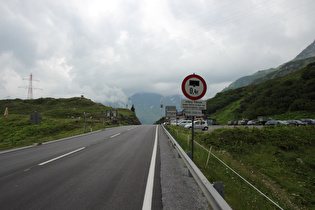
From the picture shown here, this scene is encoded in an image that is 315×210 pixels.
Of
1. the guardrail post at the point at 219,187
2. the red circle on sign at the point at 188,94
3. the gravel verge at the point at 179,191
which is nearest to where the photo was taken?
the guardrail post at the point at 219,187

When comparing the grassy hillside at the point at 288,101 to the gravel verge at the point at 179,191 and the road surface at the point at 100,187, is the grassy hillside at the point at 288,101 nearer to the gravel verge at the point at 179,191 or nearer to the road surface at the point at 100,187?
the gravel verge at the point at 179,191

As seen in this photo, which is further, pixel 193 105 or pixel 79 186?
pixel 193 105

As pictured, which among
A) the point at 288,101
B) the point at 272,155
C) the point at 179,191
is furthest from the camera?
the point at 288,101

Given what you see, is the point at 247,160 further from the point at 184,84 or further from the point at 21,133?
the point at 21,133

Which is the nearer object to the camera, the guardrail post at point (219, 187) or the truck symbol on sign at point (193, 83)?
the guardrail post at point (219, 187)

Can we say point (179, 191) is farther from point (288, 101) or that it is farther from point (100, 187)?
point (288, 101)

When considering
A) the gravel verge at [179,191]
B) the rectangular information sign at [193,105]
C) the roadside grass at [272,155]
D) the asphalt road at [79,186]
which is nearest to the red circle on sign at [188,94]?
Result: the rectangular information sign at [193,105]

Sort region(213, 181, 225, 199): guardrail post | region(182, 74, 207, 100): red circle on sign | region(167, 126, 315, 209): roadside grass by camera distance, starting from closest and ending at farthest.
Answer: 1. region(213, 181, 225, 199): guardrail post
2. region(182, 74, 207, 100): red circle on sign
3. region(167, 126, 315, 209): roadside grass

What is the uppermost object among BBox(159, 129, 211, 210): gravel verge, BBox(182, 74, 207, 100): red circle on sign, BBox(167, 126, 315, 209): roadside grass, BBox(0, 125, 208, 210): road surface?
BBox(182, 74, 207, 100): red circle on sign


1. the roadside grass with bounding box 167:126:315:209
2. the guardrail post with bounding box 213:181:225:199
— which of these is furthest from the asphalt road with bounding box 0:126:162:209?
the roadside grass with bounding box 167:126:315:209

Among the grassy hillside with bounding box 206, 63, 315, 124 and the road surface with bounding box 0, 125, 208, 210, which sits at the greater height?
the grassy hillside with bounding box 206, 63, 315, 124

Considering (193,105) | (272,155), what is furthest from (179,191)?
(272,155)

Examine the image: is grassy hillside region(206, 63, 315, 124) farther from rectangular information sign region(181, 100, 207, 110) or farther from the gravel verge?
the gravel verge

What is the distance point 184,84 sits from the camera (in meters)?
5.70
